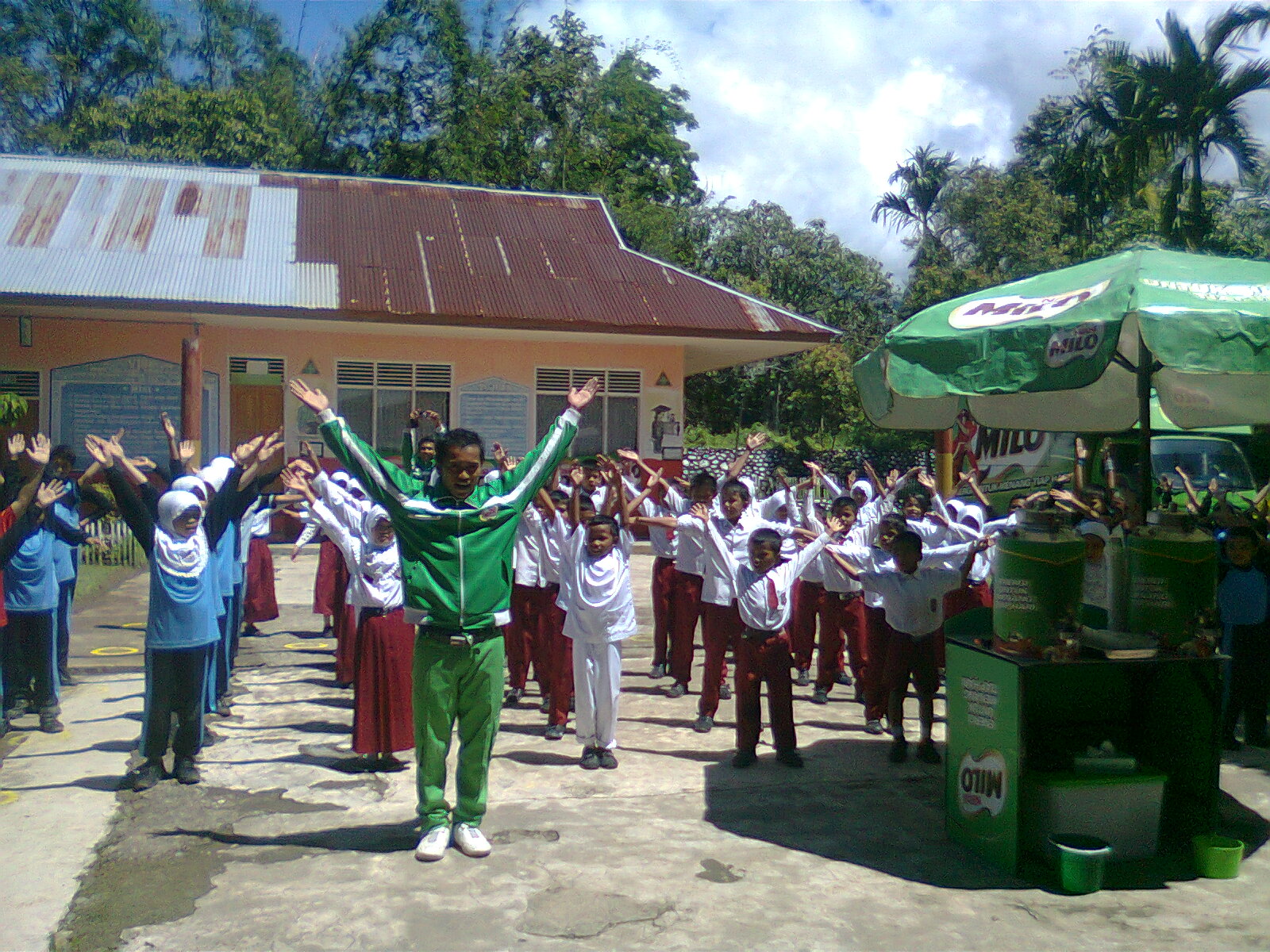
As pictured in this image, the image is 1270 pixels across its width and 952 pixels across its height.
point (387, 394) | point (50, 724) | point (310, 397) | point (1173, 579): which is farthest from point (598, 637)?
point (387, 394)

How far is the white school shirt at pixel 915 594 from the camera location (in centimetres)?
694

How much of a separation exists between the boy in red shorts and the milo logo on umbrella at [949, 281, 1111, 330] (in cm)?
185

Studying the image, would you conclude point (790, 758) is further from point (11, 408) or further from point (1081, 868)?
point (11, 408)

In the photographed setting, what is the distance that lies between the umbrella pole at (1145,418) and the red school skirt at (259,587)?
7.68m

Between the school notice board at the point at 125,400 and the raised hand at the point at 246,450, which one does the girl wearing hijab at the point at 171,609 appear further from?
the school notice board at the point at 125,400

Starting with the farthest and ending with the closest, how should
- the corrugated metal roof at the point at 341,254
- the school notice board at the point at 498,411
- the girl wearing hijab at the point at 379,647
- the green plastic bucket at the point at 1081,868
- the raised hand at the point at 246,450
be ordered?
the school notice board at the point at 498,411 < the corrugated metal roof at the point at 341,254 < the girl wearing hijab at the point at 379,647 < the raised hand at the point at 246,450 < the green plastic bucket at the point at 1081,868

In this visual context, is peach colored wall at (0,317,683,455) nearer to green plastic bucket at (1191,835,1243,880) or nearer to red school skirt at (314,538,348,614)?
red school skirt at (314,538,348,614)

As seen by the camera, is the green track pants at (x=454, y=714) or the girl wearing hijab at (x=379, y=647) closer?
the green track pants at (x=454, y=714)

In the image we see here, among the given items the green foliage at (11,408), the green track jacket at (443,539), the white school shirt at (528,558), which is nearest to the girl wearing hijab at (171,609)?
the green track jacket at (443,539)

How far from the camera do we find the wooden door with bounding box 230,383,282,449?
18516mm

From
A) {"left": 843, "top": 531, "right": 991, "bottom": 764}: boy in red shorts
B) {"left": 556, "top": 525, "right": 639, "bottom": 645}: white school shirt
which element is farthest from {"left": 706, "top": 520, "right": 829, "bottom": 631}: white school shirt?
{"left": 556, "top": 525, "right": 639, "bottom": 645}: white school shirt

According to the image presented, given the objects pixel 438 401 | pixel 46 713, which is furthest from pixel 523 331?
pixel 46 713

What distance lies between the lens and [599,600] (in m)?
6.84

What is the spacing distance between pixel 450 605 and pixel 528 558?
3.05 metres
